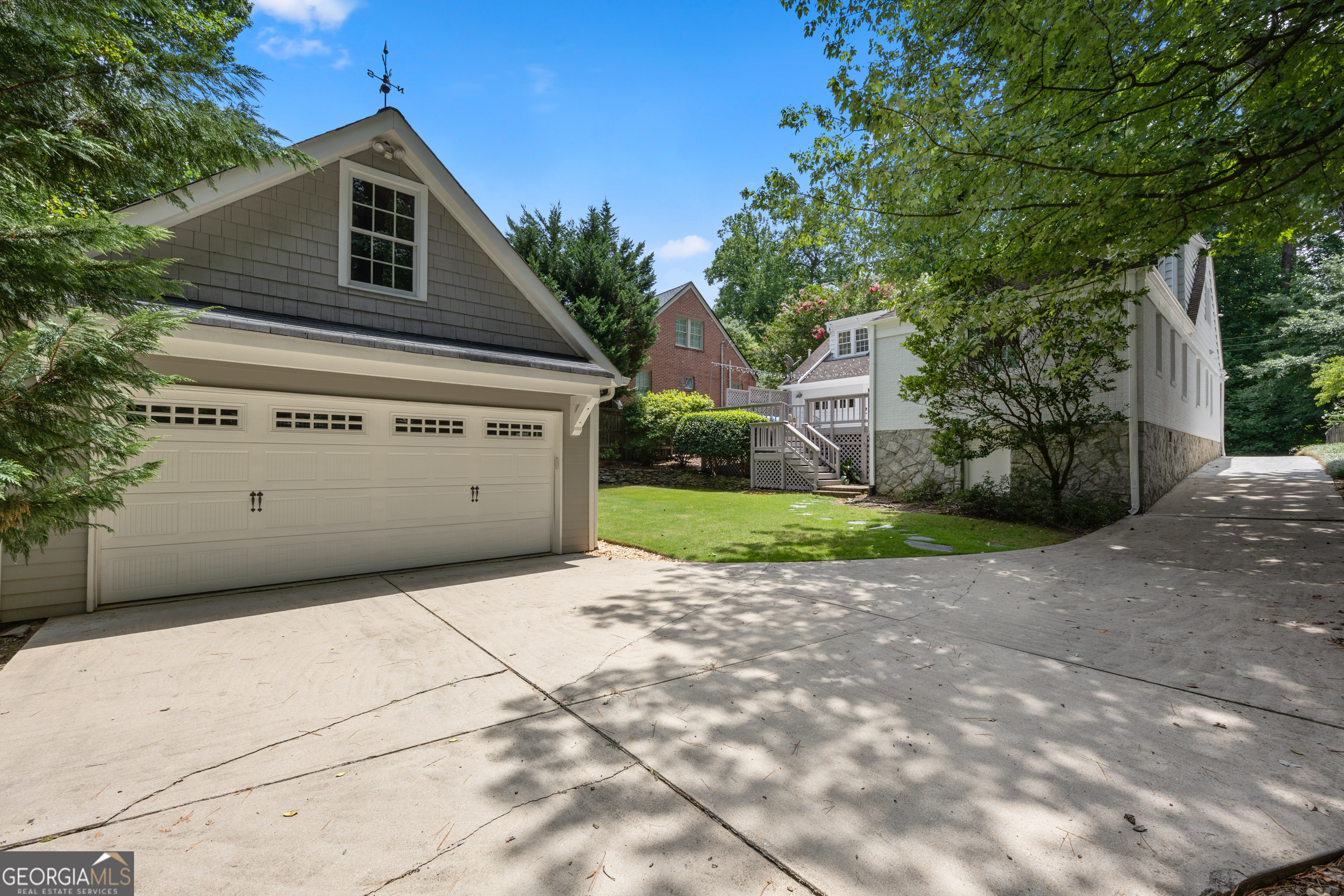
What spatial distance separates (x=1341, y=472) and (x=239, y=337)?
21.5 metres

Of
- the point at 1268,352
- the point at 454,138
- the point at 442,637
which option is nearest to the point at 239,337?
the point at 442,637

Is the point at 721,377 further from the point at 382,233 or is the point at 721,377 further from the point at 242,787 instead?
the point at 242,787

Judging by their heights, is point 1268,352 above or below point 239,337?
above

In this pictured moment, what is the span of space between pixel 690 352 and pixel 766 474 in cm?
1151

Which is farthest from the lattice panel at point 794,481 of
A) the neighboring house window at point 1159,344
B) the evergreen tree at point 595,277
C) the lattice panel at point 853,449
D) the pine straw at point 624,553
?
the pine straw at point 624,553

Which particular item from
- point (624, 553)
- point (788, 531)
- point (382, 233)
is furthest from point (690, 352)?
point (382, 233)

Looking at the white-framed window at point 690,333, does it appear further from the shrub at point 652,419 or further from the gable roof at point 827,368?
the shrub at point 652,419

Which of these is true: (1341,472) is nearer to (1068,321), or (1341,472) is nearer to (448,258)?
(1068,321)

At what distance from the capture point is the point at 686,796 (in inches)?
91.4

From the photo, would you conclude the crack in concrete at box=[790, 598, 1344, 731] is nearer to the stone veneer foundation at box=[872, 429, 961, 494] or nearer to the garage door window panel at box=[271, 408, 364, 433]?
the garage door window panel at box=[271, 408, 364, 433]

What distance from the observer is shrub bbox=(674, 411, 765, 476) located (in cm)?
1681

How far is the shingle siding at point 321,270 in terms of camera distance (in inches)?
217

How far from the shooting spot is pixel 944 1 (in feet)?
23.1

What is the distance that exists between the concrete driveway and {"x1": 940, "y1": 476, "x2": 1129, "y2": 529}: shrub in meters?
4.60
